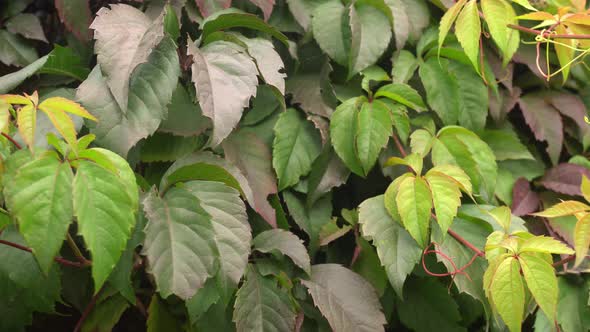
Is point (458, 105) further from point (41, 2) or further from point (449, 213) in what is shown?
point (41, 2)

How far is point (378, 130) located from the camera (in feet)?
3.51

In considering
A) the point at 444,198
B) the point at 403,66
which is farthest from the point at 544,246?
the point at 403,66

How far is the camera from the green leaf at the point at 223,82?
0.86 metres

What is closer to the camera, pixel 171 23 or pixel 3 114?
pixel 3 114

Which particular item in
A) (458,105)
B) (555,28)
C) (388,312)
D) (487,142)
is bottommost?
(388,312)

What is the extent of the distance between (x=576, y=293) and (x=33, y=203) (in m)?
0.95

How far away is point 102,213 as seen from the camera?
2.25 ft

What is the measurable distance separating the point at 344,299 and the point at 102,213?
0.46 meters

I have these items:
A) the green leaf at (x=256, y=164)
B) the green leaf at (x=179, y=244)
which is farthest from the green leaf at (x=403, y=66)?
the green leaf at (x=179, y=244)

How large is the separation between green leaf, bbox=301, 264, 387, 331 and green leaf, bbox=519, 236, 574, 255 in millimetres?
256

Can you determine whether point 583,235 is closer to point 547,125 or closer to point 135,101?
point 547,125

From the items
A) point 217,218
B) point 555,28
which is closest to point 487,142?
point 555,28

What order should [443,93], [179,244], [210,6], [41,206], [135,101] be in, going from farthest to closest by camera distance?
[443,93] < [210,6] < [135,101] < [179,244] < [41,206]

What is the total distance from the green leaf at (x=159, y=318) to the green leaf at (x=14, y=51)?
1.77ft
